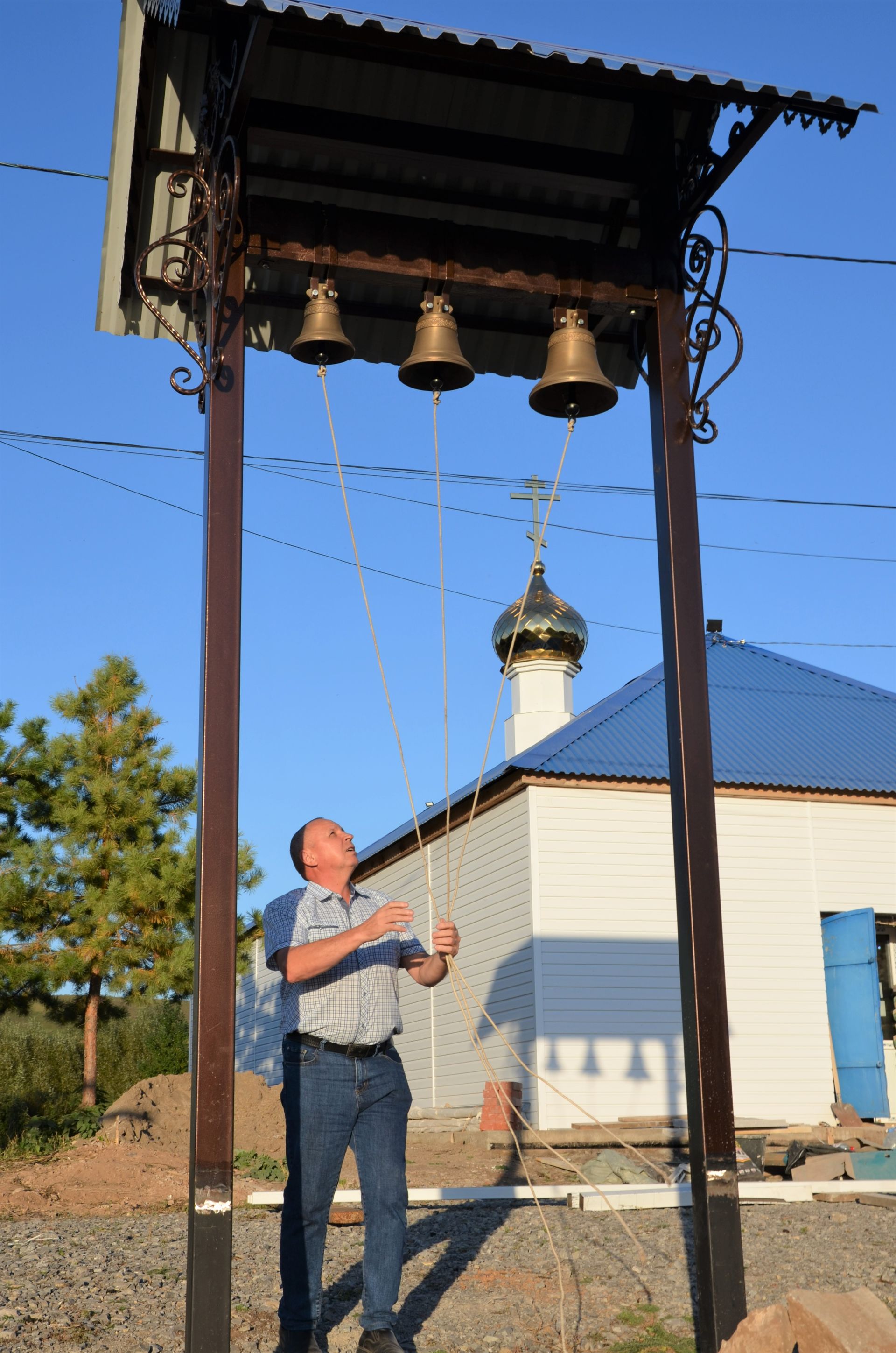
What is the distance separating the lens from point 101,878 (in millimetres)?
15070

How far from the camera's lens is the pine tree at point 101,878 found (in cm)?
1459

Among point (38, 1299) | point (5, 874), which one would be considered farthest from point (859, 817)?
point (38, 1299)

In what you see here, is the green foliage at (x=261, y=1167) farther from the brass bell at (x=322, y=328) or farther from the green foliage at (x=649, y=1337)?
the brass bell at (x=322, y=328)

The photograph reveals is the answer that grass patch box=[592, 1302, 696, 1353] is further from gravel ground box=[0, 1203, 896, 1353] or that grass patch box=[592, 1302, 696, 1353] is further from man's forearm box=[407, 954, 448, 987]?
man's forearm box=[407, 954, 448, 987]

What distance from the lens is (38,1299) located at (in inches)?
199

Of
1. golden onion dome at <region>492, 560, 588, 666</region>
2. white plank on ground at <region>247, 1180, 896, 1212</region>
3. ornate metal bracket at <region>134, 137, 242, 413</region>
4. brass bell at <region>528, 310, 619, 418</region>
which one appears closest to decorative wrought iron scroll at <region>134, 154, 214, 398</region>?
ornate metal bracket at <region>134, 137, 242, 413</region>

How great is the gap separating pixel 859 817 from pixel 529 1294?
11562mm

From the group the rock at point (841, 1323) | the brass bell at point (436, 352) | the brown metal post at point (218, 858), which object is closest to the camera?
the rock at point (841, 1323)

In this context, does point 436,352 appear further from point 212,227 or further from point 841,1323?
point 841,1323

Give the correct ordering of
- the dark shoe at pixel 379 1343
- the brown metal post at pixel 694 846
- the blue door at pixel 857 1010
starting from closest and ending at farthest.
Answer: the dark shoe at pixel 379 1343, the brown metal post at pixel 694 846, the blue door at pixel 857 1010

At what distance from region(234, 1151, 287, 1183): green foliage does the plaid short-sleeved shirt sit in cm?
659

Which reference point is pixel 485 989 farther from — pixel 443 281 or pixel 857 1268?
pixel 443 281

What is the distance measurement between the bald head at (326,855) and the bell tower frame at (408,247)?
1.93ft

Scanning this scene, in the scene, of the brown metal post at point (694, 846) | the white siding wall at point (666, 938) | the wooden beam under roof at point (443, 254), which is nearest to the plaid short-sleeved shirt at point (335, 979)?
the brown metal post at point (694, 846)
